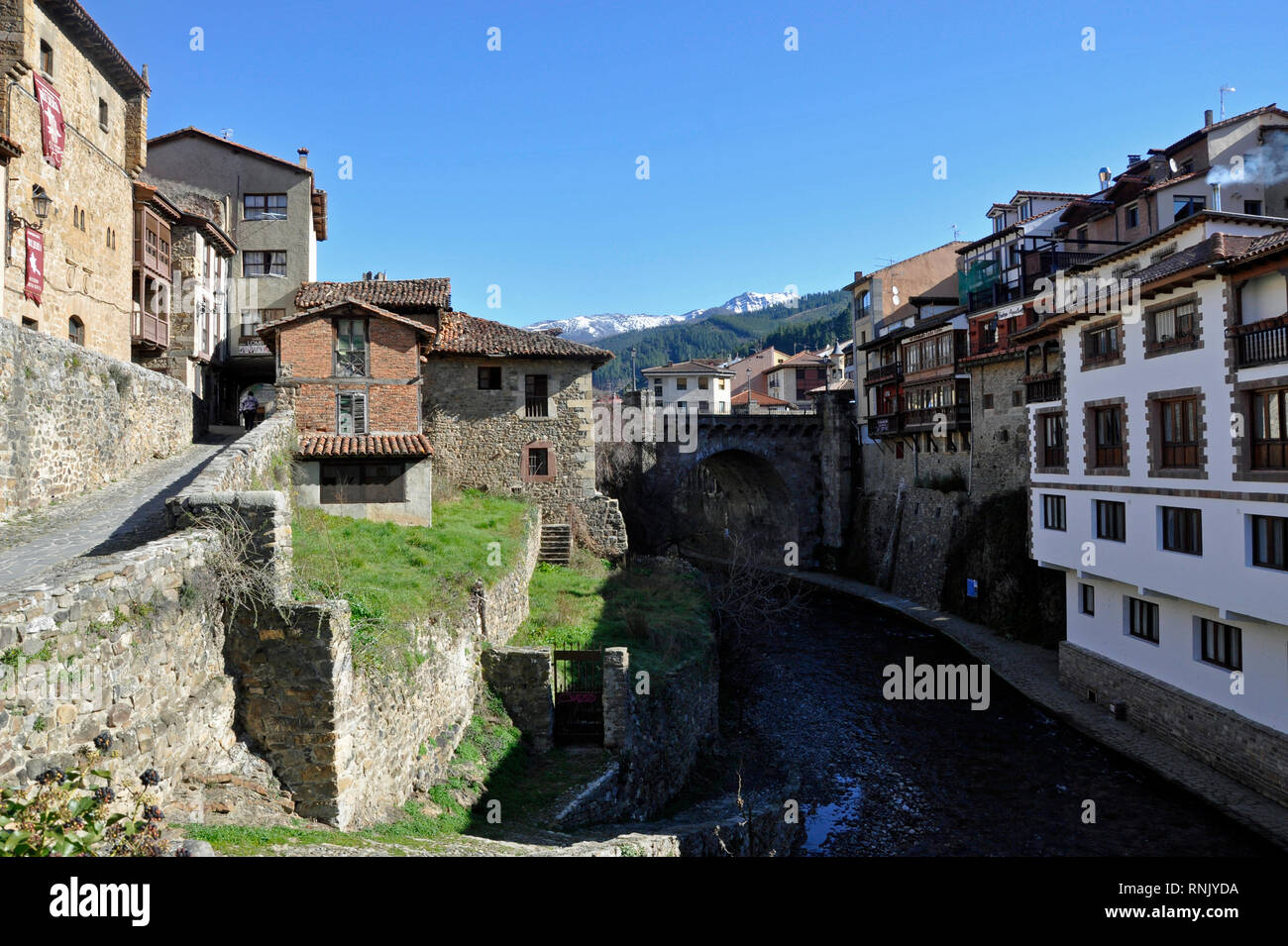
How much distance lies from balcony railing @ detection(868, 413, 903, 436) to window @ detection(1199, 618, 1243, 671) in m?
26.7

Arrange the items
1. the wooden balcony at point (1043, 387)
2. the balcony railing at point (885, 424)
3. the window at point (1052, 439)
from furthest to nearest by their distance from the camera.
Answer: the balcony railing at point (885, 424) < the wooden balcony at point (1043, 387) < the window at point (1052, 439)

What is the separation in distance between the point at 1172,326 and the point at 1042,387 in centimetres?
766

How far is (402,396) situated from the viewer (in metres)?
24.9

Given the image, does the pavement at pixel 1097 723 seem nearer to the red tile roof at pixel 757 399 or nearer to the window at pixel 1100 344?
the window at pixel 1100 344

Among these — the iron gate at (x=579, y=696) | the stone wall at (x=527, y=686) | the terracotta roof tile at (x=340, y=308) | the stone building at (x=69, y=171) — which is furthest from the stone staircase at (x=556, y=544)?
the stone building at (x=69, y=171)

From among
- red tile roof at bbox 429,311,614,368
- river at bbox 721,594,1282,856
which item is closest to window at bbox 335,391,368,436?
red tile roof at bbox 429,311,614,368

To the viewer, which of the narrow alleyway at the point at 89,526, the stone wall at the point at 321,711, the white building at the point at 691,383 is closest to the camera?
the stone wall at the point at 321,711

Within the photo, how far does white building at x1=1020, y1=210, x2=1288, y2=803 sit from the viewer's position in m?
17.5

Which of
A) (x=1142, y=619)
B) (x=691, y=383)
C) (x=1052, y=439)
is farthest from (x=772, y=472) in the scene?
(x=1142, y=619)

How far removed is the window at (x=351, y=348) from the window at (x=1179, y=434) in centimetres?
2164

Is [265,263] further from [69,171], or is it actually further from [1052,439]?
[1052,439]

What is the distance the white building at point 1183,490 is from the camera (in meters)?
17.5

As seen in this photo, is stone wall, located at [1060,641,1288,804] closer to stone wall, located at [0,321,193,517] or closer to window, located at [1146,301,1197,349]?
window, located at [1146,301,1197,349]
